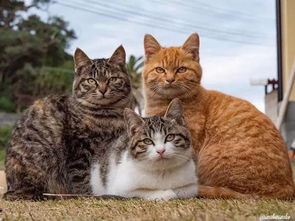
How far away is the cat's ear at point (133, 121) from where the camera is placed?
3.44 metres

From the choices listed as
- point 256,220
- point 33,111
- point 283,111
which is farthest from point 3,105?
point 256,220

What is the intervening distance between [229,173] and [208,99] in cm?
74

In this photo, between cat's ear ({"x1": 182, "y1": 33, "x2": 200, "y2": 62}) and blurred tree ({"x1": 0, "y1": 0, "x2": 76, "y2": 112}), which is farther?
blurred tree ({"x1": 0, "y1": 0, "x2": 76, "y2": 112})

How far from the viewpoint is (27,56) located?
2384 centimetres

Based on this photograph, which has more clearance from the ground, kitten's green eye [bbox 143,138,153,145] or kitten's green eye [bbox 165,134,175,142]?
kitten's green eye [bbox 165,134,175,142]

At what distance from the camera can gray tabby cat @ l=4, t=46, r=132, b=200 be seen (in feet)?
12.5

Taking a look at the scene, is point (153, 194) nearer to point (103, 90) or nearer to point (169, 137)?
point (169, 137)

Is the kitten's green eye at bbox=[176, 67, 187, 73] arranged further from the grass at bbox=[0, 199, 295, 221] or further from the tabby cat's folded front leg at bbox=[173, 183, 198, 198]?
the grass at bbox=[0, 199, 295, 221]

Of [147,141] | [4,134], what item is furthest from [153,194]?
[4,134]

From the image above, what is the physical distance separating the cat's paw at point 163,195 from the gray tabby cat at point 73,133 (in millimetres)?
438

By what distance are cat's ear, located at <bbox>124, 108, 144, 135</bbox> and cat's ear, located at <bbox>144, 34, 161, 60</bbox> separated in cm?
90

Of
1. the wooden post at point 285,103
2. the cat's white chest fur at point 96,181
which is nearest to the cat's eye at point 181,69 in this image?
the cat's white chest fur at point 96,181

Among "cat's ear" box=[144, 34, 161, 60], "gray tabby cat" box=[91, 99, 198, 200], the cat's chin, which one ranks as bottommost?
"gray tabby cat" box=[91, 99, 198, 200]

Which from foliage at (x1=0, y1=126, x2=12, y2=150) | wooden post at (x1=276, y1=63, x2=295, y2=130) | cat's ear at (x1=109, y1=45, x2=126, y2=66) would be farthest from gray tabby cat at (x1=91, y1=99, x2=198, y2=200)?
foliage at (x1=0, y1=126, x2=12, y2=150)
